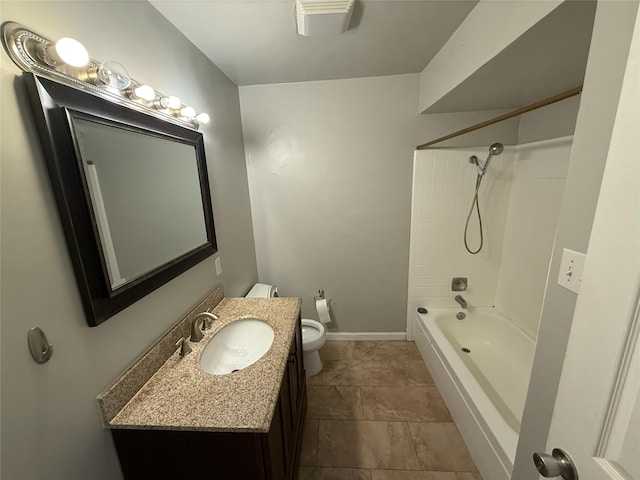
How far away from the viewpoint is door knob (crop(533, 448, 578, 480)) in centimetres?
51

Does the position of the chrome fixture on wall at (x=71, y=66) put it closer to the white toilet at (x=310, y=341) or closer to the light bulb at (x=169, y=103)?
the light bulb at (x=169, y=103)

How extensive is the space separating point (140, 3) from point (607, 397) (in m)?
1.84

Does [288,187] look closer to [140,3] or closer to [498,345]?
[140,3]

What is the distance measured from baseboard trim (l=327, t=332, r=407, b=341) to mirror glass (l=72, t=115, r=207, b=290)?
173 centimetres

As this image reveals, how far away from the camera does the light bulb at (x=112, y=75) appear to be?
752mm

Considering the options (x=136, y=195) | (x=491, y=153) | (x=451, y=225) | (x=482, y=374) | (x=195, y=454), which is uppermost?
(x=491, y=153)

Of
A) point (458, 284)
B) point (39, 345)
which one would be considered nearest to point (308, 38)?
point (39, 345)

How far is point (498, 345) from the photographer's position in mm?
2148

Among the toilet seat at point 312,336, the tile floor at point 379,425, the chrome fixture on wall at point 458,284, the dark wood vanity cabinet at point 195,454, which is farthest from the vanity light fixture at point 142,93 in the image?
the chrome fixture on wall at point 458,284

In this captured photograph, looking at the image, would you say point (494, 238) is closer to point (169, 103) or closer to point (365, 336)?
point (365, 336)

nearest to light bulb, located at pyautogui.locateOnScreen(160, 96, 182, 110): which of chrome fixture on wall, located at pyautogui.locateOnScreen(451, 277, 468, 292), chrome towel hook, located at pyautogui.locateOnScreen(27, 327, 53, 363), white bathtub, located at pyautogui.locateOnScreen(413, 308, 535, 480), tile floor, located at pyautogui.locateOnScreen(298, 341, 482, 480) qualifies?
chrome towel hook, located at pyautogui.locateOnScreen(27, 327, 53, 363)

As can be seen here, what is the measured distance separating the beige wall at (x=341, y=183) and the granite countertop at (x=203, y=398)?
47.8 inches

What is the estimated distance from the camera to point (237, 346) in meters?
1.38

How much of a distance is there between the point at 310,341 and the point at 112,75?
186 cm
